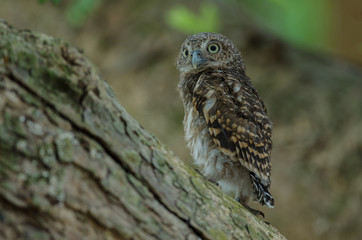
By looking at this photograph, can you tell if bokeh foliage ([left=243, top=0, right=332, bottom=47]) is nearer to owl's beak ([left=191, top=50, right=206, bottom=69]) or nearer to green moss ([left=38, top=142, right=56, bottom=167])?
owl's beak ([left=191, top=50, right=206, bottom=69])

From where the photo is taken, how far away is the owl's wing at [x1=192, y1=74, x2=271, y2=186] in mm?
3561

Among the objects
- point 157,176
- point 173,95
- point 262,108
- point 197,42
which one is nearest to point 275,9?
point 173,95

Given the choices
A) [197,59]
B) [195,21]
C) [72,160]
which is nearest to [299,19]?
[195,21]

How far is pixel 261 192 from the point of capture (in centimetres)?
362

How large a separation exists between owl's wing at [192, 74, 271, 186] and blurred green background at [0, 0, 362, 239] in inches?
99.4

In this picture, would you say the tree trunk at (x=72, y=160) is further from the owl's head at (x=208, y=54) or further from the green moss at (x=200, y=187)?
the owl's head at (x=208, y=54)

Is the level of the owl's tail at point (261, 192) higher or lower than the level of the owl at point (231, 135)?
lower

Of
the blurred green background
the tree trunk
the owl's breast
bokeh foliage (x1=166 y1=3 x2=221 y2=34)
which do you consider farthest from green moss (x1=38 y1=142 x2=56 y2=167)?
bokeh foliage (x1=166 y1=3 x2=221 y2=34)

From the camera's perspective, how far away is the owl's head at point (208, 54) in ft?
15.5

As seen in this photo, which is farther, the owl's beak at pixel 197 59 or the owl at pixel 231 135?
the owl's beak at pixel 197 59

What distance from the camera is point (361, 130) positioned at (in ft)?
22.2

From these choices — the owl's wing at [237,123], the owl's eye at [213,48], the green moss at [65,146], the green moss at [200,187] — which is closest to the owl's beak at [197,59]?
the owl's eye at [213,48]

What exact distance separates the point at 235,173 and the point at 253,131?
1.24 feet

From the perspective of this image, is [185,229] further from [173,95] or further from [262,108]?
[173,95]
